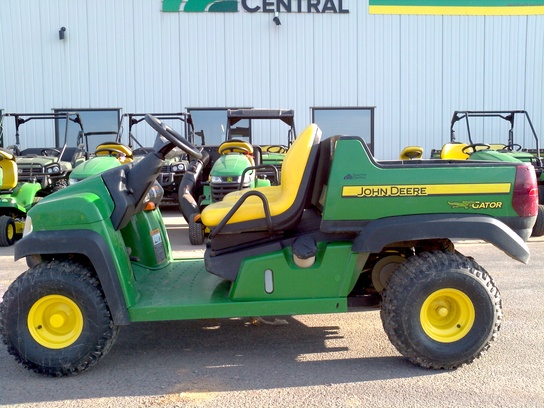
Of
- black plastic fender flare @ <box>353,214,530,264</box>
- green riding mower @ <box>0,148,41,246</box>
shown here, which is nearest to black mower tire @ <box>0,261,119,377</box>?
black plastic fender flare @ <box>353,214,530,264</box>

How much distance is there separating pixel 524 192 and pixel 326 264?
1313 millimetres

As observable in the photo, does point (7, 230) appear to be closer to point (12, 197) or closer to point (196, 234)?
point (12, 197)

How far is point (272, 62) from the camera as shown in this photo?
45.2ft

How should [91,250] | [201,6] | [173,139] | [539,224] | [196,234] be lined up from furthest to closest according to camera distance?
[201,6] < [539,224] < [196,234] < [173,139] < [91,250]

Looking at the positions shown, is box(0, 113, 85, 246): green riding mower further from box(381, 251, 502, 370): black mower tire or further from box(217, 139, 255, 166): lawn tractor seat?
box(381, 251, 502, 370): black mower tire

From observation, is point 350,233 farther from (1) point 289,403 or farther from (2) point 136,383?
(2) point 136,383

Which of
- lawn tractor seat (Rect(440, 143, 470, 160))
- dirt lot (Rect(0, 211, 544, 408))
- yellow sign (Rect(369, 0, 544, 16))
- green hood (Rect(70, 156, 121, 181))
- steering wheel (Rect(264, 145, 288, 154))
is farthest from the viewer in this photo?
yellow sign (Rect(369, 0, 544, 16))

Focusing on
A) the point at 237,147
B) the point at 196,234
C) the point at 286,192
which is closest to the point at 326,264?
the point at 286,192

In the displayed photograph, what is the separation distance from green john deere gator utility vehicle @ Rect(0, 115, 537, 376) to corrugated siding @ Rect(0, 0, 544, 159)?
34.9ft

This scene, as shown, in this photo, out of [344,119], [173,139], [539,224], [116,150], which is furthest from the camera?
[344,119]

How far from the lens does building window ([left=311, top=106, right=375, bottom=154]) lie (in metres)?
14.1

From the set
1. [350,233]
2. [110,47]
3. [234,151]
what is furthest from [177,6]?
[350,233]

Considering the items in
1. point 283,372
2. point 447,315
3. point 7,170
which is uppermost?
point 7,170

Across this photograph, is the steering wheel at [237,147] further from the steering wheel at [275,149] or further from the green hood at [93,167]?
the steering wheel at [275,149]
